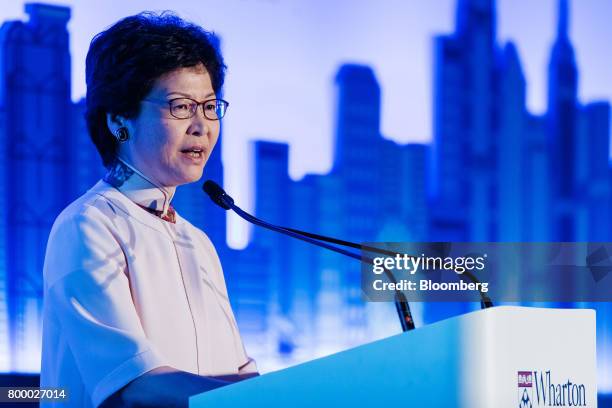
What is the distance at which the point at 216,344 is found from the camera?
2.66 meters

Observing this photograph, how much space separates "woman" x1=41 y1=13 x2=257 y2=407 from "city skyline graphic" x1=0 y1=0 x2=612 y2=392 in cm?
24

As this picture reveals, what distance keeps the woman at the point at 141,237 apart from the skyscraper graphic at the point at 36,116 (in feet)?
0.63

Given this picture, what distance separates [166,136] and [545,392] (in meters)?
1.40

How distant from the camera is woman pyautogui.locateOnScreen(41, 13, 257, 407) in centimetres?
233

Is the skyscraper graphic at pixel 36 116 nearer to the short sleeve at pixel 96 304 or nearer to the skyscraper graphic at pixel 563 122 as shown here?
the short sleeve at pixel 96 304

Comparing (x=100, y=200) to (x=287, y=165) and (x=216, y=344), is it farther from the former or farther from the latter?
(x=287, y=165)

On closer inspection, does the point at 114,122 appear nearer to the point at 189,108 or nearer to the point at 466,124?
the point at 189,108

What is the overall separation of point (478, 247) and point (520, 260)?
0.18 metres

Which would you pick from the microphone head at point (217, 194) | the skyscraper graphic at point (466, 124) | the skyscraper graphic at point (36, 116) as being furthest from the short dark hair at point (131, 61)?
the skyscraper graphic at point (466, 124)

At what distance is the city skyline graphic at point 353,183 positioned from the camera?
2.97m

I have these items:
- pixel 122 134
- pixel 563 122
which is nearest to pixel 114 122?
pixel 122 134

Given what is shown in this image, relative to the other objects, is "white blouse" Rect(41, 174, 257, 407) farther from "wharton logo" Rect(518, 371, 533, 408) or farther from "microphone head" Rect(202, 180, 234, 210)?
"wharton logo" Rect(518, 371, 533, 408)

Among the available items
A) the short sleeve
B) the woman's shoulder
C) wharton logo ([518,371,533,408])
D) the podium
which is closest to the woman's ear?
the woman's shoulder

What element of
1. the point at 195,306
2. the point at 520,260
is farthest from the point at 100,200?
the point at 520,260
